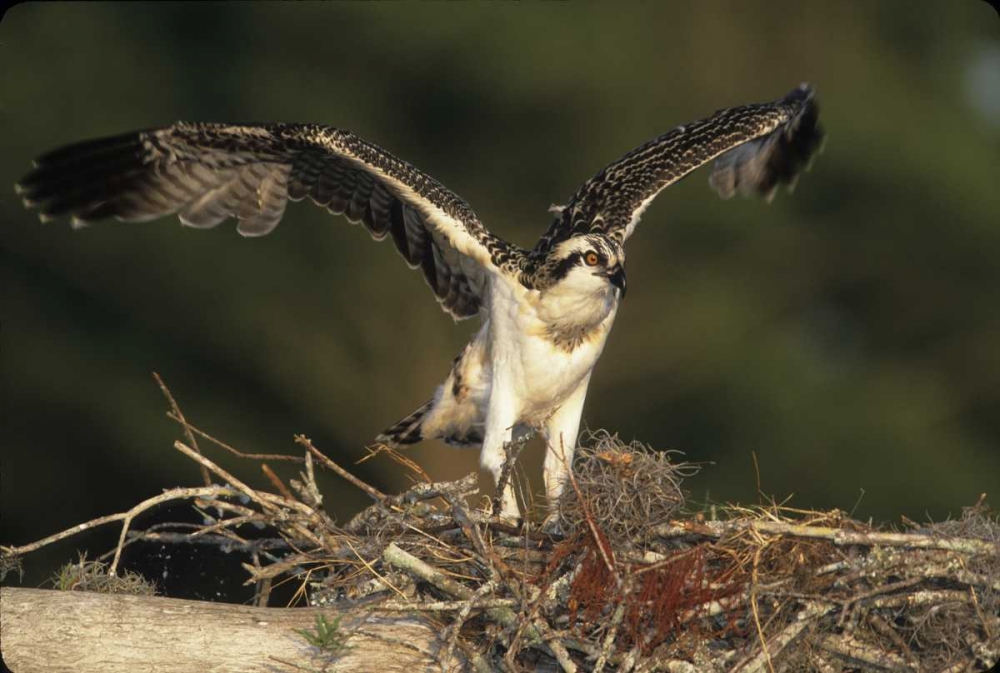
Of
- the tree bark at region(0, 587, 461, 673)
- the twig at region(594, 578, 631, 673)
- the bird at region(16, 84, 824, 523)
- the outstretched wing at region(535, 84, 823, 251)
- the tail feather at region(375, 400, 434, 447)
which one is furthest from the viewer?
the tail feather at region(375, 400, 434, 447)

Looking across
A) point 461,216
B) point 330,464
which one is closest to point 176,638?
point 330,464

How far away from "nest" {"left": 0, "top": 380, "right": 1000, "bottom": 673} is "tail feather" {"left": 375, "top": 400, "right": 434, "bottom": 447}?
1.46 m

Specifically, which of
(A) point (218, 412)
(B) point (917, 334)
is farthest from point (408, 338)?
(B) point (917, 334)

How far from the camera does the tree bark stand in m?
3.95

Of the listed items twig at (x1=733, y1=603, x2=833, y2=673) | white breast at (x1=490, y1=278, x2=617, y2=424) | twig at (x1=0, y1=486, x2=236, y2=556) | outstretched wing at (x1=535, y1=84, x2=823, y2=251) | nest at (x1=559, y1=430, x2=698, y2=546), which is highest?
outstretched wing at (x1=535, y1=84, x2=823, y2=251)

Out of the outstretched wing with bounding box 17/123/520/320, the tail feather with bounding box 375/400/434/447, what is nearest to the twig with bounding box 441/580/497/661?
the outstretched wing with bounding box 17/123/520/320

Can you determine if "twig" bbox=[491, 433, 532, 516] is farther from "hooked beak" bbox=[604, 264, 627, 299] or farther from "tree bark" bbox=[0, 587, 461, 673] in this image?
"hooked beak" bbox=[604, 264, 627, 299]

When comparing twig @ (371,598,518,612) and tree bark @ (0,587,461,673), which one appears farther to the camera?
tree bark @ (0,587,461,673)

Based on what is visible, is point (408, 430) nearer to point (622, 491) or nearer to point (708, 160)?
point (708, 160)

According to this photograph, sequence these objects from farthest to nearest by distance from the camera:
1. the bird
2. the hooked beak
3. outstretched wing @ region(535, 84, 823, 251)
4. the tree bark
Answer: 1. outstretched wing @ region(535, 84, 823, 251)
2. the bird
3. the hooked beak
4. the tree bark

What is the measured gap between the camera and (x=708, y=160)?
18.1 feet

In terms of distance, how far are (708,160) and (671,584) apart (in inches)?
85.7

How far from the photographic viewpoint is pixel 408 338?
10.4 meters

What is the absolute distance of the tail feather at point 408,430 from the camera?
18.2 ft
